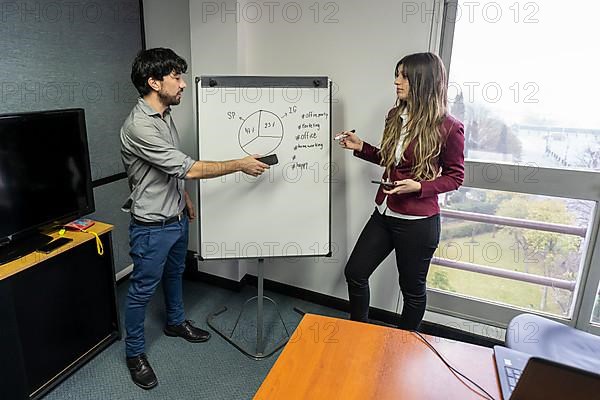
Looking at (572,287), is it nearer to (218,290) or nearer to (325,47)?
(325,47)

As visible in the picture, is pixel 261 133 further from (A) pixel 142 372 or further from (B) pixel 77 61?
(A) pixel 142 372

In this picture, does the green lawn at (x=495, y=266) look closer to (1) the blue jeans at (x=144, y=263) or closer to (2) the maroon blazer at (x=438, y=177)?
(2) the maroon blazer at (x=438, y=177)

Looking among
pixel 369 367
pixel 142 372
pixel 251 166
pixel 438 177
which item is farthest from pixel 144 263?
pixel 438 177

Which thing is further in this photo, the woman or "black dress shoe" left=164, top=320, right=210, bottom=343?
"black dress shoe" left=164, top=320, right=210, bottom=343

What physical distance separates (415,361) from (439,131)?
1.04 meters

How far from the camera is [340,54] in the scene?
7.80ft

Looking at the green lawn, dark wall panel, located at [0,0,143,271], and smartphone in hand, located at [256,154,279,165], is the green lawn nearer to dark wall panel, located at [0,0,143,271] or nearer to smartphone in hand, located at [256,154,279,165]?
smartphone in hand, located at [256,154,279,165]

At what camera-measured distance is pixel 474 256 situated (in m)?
2.42

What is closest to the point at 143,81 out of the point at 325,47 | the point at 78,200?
the point at 78,200

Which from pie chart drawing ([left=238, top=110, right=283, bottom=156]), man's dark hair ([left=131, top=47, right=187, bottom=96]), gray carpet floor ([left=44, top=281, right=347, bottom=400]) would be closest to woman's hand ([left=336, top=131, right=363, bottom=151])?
pie chart drawing ([left=238, top=110, right=283, bottom=156])

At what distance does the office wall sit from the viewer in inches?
88.7

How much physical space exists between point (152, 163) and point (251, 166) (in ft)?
1.46

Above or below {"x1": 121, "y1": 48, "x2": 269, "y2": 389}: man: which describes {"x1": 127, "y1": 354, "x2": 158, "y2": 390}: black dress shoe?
below

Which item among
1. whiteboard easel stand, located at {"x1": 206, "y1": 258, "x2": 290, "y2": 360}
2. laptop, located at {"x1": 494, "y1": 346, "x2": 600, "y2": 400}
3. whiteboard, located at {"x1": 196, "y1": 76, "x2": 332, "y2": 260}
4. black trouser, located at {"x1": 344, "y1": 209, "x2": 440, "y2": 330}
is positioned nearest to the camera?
laptop, located at {"x1": 494, "y1": 346, "x2": 600, "y2": 400}
